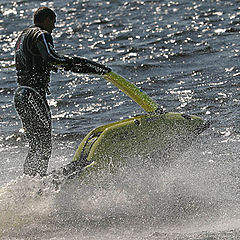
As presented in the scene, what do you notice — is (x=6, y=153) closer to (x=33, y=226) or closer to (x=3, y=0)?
(x=33, y=226)

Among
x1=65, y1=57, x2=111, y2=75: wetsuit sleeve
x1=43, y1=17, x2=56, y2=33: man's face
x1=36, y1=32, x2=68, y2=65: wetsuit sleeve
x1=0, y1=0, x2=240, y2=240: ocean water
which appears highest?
x1=43, y1=17, x2=56, y2=33: man's face

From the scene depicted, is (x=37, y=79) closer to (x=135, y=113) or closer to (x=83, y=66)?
(x=83, y=66)

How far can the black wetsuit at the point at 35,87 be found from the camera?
5887 mm

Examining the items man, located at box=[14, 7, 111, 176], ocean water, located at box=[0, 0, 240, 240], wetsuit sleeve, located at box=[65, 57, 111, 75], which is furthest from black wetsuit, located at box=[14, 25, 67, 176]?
ocean water, located at box=[0, 0, 240, 240]

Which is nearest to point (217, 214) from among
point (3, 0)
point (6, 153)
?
point (6, 153)

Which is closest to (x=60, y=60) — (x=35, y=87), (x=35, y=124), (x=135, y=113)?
(x=35, y=87)

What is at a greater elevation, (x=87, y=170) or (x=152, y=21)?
(x=87, y=170)

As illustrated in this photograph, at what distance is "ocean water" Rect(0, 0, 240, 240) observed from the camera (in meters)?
5.71

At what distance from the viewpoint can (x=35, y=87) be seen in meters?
6.14

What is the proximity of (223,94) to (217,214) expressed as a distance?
16.9ft

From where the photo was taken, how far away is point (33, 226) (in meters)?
5.72

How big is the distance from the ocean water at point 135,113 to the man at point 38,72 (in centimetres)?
39

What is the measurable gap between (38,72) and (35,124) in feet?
1.91

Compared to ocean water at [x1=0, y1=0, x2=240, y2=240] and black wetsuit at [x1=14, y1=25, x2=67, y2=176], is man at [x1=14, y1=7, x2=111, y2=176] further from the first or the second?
ocean water at [x1=0, y1=0, x2=240, y2=240]
